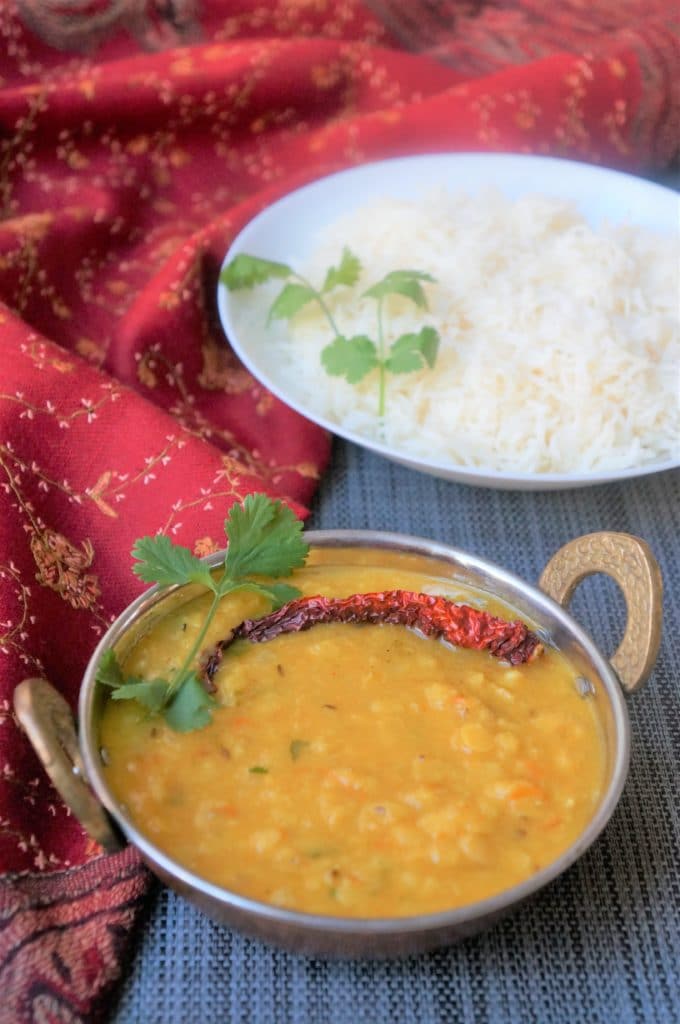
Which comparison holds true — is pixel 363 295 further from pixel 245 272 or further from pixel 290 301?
pixel 245 272

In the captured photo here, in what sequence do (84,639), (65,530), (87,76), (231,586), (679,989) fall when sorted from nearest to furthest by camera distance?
1. (679,989)
2. (231,586)
3. (84,639)
4. (65,530)
5. (87,76)

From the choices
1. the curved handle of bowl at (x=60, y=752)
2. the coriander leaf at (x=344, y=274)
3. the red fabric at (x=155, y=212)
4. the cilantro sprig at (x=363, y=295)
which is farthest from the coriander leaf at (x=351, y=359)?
the curved handle of bowl at (x=60, y=752)

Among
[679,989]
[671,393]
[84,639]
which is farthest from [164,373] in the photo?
[679,989]

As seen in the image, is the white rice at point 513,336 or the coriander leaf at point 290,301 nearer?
the white rice at point 513,336

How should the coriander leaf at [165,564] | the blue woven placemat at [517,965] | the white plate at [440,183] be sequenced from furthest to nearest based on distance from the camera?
the white plate at [440,183] → the coriander leaf at [165,564] → the blue woven placemat at [517,965]

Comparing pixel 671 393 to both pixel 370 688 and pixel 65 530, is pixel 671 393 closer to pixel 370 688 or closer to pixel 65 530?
pixel 370 688

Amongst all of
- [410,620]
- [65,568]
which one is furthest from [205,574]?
[65,568]

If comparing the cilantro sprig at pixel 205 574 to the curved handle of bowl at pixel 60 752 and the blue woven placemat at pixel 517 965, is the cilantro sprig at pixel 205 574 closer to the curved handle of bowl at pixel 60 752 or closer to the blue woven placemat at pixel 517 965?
the curved handle of bowl at pixel 60 752
